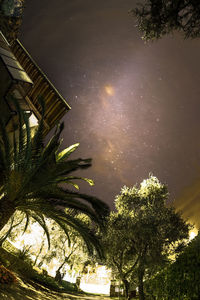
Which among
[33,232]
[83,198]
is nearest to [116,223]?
[83,198]

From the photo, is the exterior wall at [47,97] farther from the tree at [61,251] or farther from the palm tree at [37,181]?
the tree at [61,251]

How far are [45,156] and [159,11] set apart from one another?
690 cm

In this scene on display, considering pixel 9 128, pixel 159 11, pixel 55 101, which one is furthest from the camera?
pixel 55 101

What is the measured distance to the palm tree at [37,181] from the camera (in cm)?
824

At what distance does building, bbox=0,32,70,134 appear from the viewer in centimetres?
700

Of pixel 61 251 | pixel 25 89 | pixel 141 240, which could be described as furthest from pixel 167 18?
pixel 61 251

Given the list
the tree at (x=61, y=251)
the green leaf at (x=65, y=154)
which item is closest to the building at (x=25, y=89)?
the green leaf at (x=65, y=154)

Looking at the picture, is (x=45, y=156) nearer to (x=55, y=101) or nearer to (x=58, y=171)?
(x=58, y=171)

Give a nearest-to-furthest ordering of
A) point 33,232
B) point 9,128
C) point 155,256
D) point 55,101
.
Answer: point 9,128
point 55,101
point 155,256
point 33,232

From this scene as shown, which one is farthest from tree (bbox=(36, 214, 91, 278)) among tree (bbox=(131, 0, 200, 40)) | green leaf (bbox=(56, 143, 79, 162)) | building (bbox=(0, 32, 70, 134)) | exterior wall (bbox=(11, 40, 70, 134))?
tree (bbox=(131, 0, 200, 40))

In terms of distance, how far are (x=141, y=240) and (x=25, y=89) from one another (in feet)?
47.1

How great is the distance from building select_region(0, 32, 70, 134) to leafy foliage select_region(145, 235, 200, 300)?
24.3ft

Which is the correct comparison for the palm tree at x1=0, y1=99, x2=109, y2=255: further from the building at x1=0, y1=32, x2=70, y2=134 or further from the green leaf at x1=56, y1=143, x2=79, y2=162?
the green leaf at x1=56, y1=143, x2=79, y2=162

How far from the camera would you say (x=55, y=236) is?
2933cm
